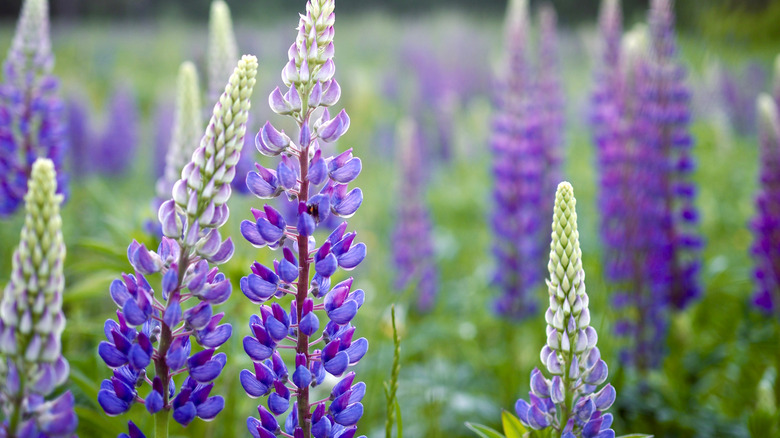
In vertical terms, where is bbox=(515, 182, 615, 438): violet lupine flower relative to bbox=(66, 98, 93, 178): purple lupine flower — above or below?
below

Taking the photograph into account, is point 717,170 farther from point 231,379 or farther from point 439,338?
point 231,379

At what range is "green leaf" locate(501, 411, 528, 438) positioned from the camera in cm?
114

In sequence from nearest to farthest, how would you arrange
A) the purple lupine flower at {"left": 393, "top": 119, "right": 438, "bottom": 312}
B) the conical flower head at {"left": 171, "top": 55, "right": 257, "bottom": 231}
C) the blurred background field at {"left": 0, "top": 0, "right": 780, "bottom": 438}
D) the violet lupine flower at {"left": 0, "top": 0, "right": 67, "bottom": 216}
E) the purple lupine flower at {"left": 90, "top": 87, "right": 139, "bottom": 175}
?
the conical flower head at {"left": 171, "top": 55, "right": 257, "bottom": 231} < the violet lupine flower at {"left": 0, "top": 0, "right": 67, "bottom": 216} < the blurred background field at {"left": 0, "top": 0, "right": 780, "bottom": 438} < the purple lupine flower at {"left": 393, "top": 119, "right": 438, "bottom": 312} < the purple lupine flower at {"left": 90, "top": 87, "right": 139, "bottom": 175}

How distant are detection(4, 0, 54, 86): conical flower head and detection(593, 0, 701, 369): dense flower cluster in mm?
2642

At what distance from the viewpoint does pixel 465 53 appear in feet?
44.8

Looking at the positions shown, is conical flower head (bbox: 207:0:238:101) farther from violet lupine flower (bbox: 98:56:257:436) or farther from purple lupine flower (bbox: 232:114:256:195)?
violet lupine flower (bbox: 98:56:257:436)

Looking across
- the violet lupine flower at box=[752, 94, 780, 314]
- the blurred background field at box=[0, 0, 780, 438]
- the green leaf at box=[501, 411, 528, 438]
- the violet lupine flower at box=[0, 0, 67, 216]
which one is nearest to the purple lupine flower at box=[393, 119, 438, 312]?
the blurred background field at box=[0, 0, 780, 438]

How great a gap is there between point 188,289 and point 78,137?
5.74 metres

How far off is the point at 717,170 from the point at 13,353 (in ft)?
24.5

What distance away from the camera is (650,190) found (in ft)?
10.1

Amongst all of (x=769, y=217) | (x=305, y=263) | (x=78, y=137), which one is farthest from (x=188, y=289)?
(x=78, y=137)

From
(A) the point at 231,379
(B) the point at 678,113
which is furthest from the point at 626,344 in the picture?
(A) the point at 231,379

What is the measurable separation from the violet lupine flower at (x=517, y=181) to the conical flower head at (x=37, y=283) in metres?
2.70

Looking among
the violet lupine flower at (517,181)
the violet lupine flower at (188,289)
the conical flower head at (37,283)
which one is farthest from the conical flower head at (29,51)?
the violet lupine flower at (517,181)
